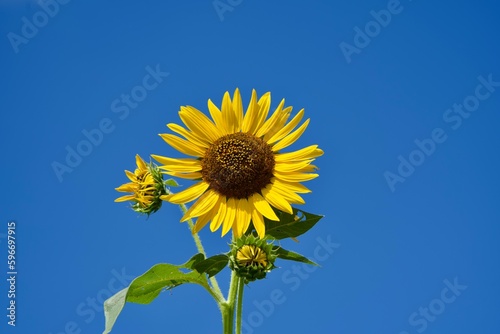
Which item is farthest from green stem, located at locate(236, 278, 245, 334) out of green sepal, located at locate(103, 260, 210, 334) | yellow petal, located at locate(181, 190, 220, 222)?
yellow petal, located at locate(181, 190, 220, 222)

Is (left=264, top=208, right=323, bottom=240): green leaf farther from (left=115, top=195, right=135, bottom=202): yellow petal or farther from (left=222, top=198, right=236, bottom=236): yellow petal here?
(left=115, top=195, right=135, bottom=202): yellow petal

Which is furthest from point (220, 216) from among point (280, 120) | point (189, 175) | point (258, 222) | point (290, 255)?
point (280, 120)

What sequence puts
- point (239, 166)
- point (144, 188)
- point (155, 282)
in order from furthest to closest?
point (144, 188) → point (239, 166) → point (155, 282)

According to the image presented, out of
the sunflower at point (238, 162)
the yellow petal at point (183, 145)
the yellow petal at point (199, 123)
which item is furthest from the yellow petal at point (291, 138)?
the yellow petal at point (183, 145)

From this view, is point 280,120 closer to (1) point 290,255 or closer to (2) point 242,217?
(2) point 242,217

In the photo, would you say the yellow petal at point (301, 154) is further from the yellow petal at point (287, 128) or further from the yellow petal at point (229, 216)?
the yellow petal at point (229, 216)

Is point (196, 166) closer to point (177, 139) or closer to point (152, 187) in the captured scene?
point (177, 139)
